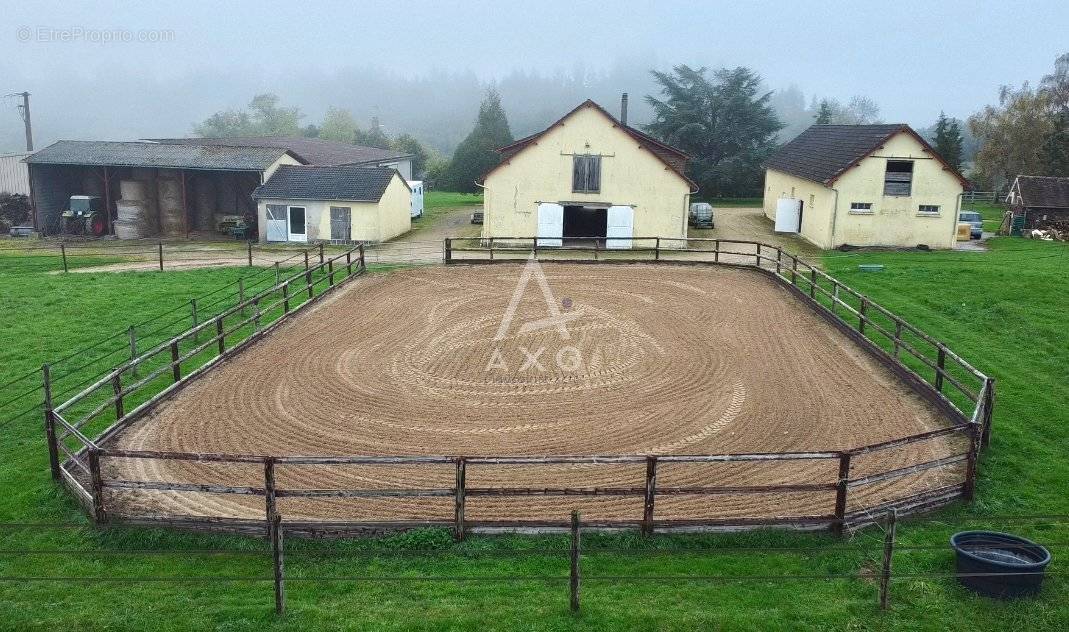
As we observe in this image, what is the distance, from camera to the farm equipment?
4300 centimetres

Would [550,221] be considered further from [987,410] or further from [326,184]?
[987,410]

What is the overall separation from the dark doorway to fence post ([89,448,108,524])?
27246 mm

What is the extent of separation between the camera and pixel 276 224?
130ft

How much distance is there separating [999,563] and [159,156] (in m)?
42.7

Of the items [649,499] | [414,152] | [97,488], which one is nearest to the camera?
[649,499]

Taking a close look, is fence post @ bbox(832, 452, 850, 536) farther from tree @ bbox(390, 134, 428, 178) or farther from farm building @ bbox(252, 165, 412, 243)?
tree @ bbox(390, 134, 428, 178)

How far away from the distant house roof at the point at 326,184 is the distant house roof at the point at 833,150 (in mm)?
19438

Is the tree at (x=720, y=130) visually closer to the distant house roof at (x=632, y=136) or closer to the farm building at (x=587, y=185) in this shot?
the distant house roof at (x=632, y=136)

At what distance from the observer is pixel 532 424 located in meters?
14.7

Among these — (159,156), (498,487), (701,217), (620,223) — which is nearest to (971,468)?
(498,487)

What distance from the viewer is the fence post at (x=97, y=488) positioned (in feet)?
35.6

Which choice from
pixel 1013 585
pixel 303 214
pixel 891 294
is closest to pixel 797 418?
pixel 1013 585

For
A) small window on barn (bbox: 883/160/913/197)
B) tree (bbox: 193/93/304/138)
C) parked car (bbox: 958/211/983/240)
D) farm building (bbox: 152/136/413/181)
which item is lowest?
parked car (bbox: 958/211/983/240)

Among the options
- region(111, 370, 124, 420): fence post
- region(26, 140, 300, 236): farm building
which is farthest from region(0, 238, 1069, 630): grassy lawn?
region(26, 140, 300, 236): farm building
